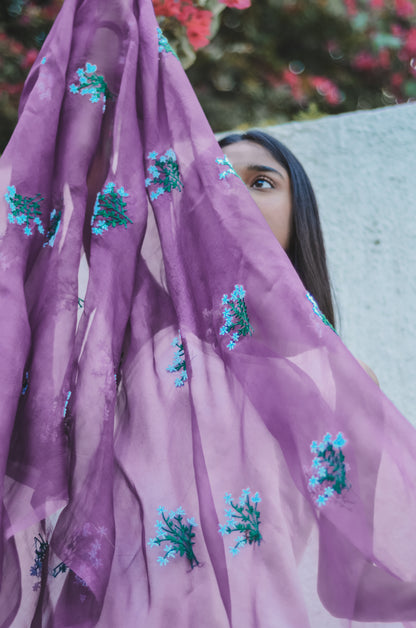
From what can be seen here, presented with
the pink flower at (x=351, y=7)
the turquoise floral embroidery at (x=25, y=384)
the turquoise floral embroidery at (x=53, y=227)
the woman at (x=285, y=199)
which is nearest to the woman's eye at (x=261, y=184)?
the woman at (x=285, y=199)

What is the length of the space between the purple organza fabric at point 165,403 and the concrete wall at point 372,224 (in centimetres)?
91

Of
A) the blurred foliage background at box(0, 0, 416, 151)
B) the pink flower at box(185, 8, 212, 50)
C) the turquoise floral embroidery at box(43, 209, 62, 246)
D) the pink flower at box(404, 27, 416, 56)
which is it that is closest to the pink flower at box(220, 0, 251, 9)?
the pink flower at box(185, 8, 212, 50)

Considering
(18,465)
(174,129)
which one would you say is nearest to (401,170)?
(174,129)

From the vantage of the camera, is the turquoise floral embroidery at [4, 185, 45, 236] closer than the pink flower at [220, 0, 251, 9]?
Yes

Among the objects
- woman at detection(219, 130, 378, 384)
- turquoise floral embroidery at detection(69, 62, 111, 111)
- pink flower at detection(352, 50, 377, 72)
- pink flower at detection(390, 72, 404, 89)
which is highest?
pink flower at detection(352, 50, 377, 72)

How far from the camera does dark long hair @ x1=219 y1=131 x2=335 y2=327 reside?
1.58m

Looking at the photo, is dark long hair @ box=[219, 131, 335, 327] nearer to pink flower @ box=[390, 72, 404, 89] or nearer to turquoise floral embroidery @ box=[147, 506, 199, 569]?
turquoise floral embroidery @ box=[147, 506, 199, 569]

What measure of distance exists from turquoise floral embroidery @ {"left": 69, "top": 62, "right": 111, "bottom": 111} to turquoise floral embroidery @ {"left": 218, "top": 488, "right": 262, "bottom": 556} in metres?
0.76

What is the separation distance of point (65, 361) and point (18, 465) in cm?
17

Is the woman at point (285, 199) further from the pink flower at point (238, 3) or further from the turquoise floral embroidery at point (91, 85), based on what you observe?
the turquoise floral embroidery at point (91, 85)

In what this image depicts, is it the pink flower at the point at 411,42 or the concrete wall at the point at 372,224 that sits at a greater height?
the pink flower at the point at 411,42

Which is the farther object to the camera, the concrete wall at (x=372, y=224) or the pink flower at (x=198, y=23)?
the concrete wall at (x=372, y=224)

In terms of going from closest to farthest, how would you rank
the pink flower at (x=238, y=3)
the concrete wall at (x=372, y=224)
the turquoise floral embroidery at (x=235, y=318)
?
the turquoise floral embroidery at (x=235, y=318) → the pink flower at (x=238, y=3) → the concrete wall at (x=372, y=224)

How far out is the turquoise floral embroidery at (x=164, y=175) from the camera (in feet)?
3.36
